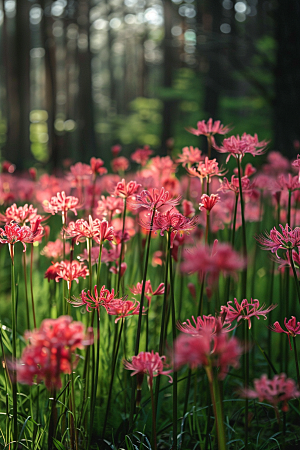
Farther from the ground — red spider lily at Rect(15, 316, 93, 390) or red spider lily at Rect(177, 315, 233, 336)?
red spider lily at Rect(15, 316, 93, 390)

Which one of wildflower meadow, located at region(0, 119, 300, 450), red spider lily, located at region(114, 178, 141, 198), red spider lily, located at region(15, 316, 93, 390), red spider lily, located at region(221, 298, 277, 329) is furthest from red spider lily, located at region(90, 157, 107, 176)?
red spider lily, located at region(15, 316, 93, 390)

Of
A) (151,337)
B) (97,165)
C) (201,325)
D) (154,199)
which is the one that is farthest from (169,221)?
(151,337)

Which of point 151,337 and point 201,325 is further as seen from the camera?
point 151,337

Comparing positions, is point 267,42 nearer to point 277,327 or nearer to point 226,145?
point 226,145

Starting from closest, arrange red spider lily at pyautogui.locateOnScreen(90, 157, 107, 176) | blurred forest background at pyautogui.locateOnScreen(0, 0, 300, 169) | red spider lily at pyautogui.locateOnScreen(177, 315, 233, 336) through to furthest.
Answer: red spider lily at pyautogui.locateOnScreen(177, 315, 233, 336) < red spider lily at pyautogui.locateOnScreen(90, 157, 107, 176) < blurred forest background at pyautogui.locateOnScreen(0, 0, 300, 169)

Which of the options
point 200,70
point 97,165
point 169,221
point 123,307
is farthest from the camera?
point 200,70

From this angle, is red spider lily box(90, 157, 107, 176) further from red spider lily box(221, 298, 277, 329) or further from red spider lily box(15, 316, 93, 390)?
red spider lily box(15, 316, 93, 390)

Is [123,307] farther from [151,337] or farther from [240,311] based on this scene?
[151,337]

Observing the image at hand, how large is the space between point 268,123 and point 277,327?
6.68m

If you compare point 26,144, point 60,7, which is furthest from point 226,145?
point 60,7

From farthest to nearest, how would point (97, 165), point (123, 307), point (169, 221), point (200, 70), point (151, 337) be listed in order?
point (200, 70), point (151, 337), point (97, 165), point (123, 307), point (169, 221)

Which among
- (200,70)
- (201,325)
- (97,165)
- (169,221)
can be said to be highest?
(200,70)

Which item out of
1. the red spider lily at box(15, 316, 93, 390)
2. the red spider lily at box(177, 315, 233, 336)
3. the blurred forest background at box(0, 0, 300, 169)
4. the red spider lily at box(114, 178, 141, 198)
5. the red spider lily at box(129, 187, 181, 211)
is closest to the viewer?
the red spider lily at box(15, 316, 93, 390)

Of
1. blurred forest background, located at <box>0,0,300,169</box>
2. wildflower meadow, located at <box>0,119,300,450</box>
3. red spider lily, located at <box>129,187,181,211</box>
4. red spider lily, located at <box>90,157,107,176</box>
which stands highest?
blurred forest background, located at <box>0,0,300,169</box>
